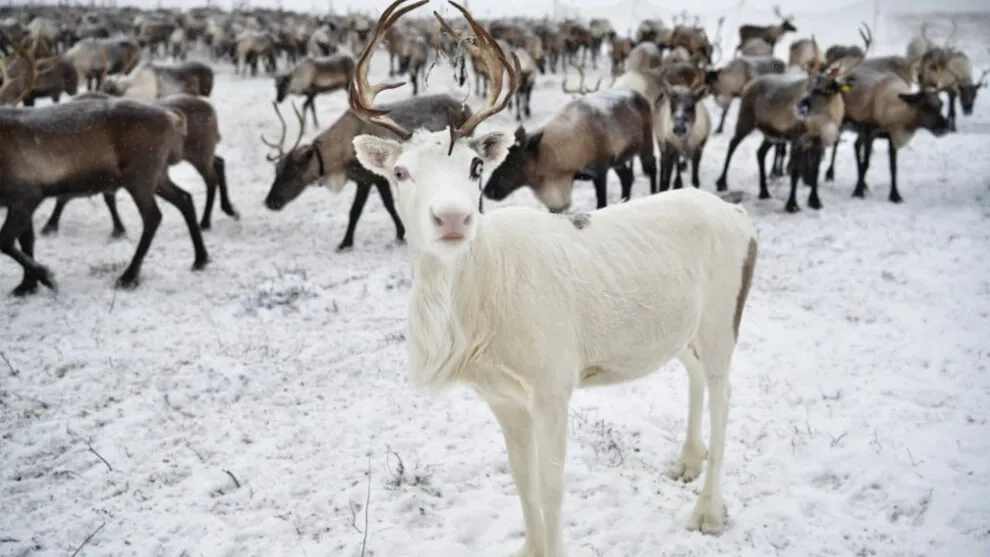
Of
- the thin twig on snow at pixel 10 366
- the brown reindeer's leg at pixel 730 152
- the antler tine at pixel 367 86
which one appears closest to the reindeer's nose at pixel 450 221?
the antler tine at pixel 367 86

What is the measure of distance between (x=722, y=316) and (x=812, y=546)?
126 centimetres

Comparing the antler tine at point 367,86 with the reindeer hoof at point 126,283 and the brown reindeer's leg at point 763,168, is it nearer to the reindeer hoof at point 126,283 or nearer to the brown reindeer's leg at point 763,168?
the reindeer hoof at point 126,283

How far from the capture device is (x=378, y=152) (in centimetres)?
276

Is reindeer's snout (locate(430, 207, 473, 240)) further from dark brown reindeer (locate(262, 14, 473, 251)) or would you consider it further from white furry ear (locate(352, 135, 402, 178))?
dark brown reindeer (locate(262, 14, 473, 251))

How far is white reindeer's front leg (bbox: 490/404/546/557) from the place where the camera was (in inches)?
120

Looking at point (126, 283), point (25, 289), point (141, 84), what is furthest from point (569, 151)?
point (141, 84)

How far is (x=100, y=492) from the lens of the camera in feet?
12.6

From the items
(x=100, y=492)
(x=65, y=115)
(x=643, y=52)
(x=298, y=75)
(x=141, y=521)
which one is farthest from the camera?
(x=643, y=52)

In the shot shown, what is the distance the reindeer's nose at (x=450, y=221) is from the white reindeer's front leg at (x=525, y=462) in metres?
1.03

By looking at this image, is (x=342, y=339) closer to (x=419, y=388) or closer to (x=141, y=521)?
(x=141, y=521)

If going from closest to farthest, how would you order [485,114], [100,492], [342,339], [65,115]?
[485,114] < [100,492] < [342,339] < [65,115]

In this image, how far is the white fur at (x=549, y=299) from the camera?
2689mm

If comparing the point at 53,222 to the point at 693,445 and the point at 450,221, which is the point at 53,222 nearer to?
the point at 450,221

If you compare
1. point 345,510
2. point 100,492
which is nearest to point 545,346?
point 345,510
